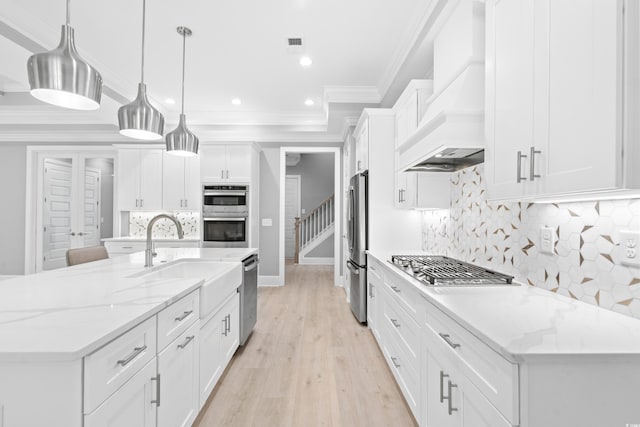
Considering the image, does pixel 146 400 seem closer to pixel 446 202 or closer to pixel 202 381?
pixel 202 381

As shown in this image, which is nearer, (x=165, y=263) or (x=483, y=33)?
(x=483, y=33)

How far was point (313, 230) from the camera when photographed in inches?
311

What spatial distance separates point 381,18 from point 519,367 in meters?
2.71

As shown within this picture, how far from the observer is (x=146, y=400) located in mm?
1235

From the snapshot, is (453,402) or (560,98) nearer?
(560,98)

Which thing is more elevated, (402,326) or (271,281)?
(402,326)

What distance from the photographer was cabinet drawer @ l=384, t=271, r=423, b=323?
175 cm

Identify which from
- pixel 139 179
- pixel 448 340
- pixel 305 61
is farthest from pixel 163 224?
pixel 448 340

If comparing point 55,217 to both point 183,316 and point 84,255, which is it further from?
point 183,316

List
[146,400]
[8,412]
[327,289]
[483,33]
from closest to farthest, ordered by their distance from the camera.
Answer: [8,412] < [146,400] < [483,33] < [327,289]

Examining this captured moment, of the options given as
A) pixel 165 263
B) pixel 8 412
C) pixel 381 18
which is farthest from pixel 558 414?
pixel 381 18

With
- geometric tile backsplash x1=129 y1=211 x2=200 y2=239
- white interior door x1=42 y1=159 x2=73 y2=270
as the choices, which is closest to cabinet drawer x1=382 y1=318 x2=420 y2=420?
geometric tile backsplash x1=129 y1=211 x2=200 y2=239

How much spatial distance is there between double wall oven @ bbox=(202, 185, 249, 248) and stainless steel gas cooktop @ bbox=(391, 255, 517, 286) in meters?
2.98

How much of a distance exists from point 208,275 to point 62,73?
1.27 metres
